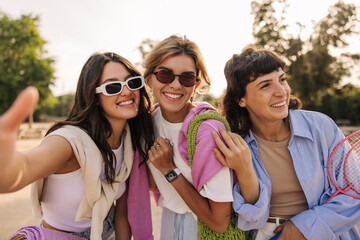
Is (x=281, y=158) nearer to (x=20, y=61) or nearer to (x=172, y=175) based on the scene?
(x=172, y=175)

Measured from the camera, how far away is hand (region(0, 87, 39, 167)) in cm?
108

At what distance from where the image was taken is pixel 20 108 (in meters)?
1.08

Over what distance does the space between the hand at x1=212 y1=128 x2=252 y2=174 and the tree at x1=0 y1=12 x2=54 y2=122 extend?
22.9 meters

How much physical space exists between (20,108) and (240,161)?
1.49 m

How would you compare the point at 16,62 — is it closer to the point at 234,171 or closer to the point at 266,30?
the point at 266,30

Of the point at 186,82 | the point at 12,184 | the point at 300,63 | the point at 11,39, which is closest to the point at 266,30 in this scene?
the point at 300,63

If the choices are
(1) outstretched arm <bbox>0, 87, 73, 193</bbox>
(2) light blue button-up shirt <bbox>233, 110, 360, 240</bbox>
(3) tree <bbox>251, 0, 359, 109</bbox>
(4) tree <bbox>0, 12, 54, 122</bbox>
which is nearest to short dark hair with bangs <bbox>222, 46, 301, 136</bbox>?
(2) light blue button-up shirt <bbox>233, 110, 360, 240</bbox>

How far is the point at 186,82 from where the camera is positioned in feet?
8.38

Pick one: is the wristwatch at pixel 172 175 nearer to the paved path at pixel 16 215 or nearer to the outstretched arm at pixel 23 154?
the outstretched arm at pixel 23 154

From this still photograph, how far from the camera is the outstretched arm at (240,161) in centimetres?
194

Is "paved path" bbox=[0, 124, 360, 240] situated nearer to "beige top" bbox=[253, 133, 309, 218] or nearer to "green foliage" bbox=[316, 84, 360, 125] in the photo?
"beige top" bbox=[253, 133, 309, 218]

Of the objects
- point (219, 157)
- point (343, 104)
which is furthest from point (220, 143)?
point (343, 104)

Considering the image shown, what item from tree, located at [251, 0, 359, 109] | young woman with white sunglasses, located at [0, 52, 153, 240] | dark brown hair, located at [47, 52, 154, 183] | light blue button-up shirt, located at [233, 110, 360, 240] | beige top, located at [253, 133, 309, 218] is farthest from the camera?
tree, located at [251, 0, 359, 109]

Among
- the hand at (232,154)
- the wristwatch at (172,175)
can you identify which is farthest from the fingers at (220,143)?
the wristwatch at (172,175)
